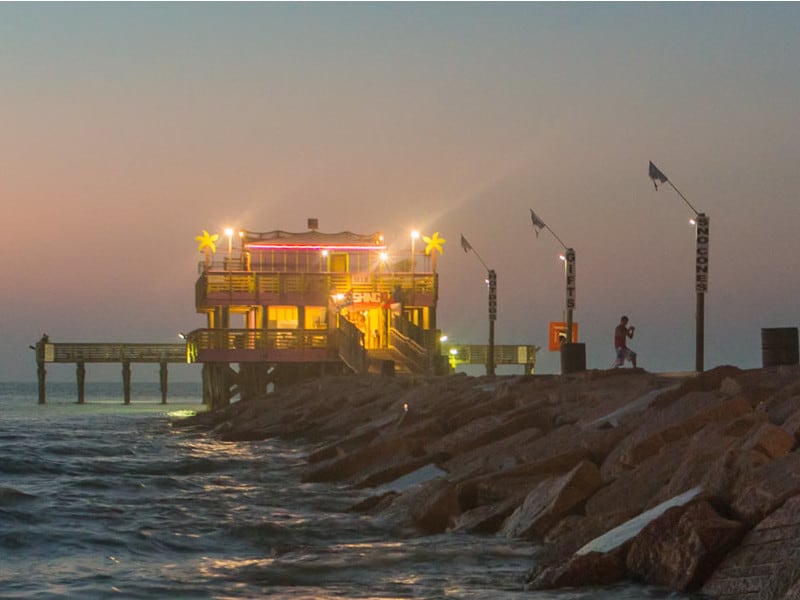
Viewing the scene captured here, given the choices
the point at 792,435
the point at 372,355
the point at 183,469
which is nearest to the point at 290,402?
the point at 372,355

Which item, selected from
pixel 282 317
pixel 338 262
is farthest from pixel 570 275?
pixel 338 262

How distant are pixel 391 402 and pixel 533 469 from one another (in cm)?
1333

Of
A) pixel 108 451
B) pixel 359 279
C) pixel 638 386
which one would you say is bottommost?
pixel 108 451

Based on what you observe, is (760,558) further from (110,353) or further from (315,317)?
(110,353)

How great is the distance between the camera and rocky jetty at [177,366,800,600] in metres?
7.47

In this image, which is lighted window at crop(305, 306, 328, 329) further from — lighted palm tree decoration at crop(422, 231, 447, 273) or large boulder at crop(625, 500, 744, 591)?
large boulder at crop(625, 500, 744, 591)

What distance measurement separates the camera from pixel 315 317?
46.4 meters

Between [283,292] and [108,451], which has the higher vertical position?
[283,292]

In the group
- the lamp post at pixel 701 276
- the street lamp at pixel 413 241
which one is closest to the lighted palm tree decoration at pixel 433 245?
the street lamp at pixel 413 241

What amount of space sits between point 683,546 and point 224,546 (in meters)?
4.54

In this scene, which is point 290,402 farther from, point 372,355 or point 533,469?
point 533,469

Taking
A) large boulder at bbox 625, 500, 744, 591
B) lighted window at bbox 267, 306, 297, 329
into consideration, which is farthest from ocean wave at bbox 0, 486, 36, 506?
lighted window at bbox 267, 306, 297, 329

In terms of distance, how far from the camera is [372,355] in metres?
37.8

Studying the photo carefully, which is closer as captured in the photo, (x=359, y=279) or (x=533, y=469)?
(x=533, y=469)
